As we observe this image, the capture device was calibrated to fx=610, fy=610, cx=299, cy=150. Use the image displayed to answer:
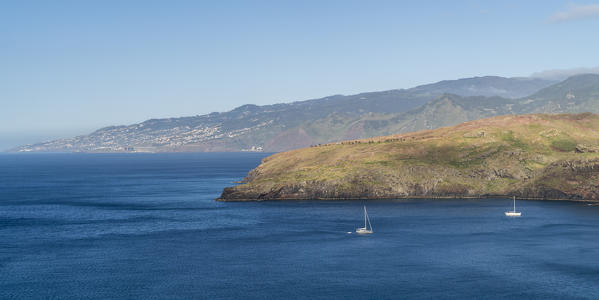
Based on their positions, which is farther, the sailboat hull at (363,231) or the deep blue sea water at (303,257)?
the sailboat hull at (363,231)

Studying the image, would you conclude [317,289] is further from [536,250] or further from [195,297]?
[536,250]

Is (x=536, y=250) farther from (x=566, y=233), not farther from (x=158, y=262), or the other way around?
(x=158, y=262)

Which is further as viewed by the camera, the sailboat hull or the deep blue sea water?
the sailboat hull

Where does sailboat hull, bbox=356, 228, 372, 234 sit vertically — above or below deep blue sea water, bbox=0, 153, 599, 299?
above

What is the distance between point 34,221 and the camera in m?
191

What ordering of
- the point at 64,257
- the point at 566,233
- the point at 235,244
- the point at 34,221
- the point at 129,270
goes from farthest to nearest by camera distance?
the point at 34,221
the point at 566,233
the point at 235,244
the point at 64,257
the point at 129,270

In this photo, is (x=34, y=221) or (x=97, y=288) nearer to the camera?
(x=97, y=288)

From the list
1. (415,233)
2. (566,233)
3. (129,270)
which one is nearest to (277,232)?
(415,233)

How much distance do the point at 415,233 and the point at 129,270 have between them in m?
75.3

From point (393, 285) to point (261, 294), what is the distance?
79.0ft

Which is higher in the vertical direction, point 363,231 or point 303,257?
point 363,231

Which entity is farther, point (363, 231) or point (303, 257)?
point (363, 231)

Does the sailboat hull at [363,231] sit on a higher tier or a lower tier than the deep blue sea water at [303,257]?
higher

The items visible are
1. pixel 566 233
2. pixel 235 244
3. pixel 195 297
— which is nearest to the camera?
pixel 195 297
